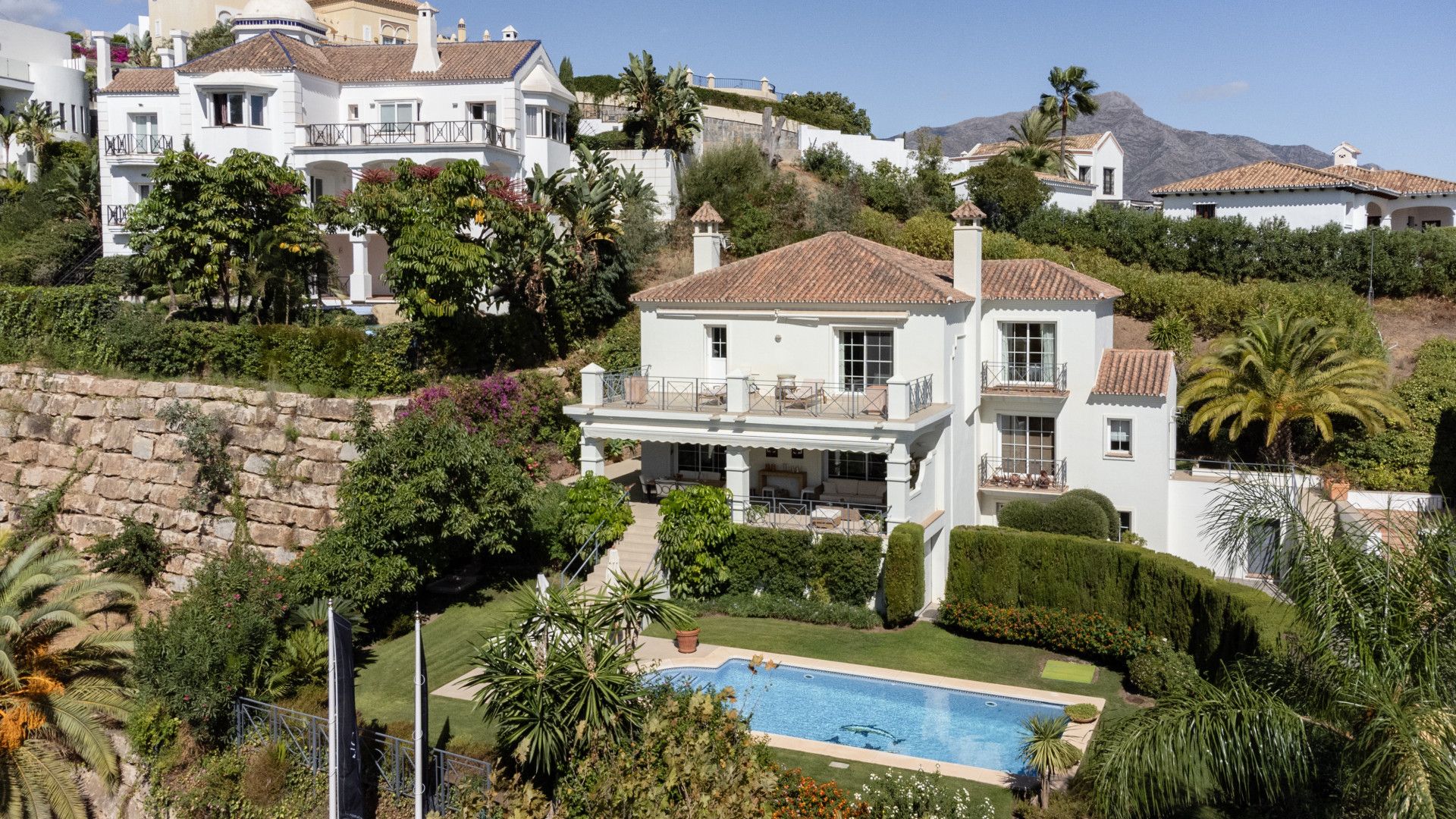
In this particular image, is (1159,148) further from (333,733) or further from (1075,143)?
(333,733)

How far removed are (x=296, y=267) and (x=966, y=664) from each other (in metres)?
21.6

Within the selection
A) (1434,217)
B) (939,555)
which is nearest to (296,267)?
(939,555)

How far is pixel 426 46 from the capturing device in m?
42.5

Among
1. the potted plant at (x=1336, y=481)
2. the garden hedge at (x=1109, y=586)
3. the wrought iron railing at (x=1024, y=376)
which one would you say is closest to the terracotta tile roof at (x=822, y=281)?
the wrought iron railing at (x=1024, y=376)

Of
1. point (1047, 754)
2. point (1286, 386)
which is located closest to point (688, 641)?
point (1047, 754)

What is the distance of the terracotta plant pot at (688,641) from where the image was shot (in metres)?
23.9

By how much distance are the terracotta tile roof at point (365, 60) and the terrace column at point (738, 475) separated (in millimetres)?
19965

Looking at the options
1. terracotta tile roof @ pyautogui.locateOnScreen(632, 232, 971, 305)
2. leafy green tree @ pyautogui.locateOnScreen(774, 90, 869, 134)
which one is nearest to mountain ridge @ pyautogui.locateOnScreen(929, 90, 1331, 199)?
leafy green tree @ pyautogui.locateOnScreen(774, 90, 869, 134)

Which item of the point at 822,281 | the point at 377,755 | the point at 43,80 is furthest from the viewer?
the point at 43,80

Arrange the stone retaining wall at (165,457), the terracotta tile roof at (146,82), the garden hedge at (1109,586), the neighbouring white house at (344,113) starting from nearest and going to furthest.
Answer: the garden hedge at (1109,586) → the stone retaining wall at (165,457) → the neighbouring white house at (344,113) → the terracotta tile roof at (146,82)

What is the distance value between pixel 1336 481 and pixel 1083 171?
93.4ft

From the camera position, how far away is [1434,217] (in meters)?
51.8

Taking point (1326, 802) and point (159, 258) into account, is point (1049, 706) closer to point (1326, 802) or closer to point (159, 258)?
point (1326, 802)

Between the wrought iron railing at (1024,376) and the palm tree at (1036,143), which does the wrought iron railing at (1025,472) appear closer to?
the wrought iron railing at (1024,376)
